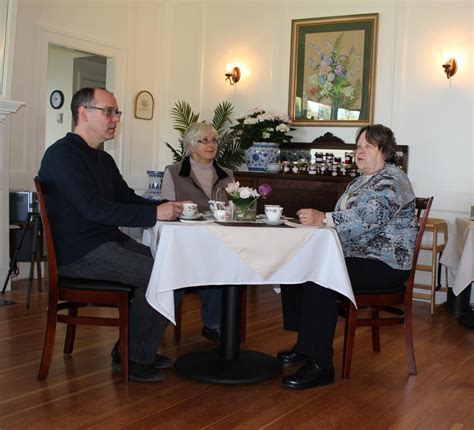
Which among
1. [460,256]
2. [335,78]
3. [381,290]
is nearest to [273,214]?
[381,290]

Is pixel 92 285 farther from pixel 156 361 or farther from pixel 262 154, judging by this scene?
pixel 262 154

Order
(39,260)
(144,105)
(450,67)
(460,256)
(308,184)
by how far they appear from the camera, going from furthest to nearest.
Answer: (144,105)
(308,184)
(450,67)
(39,260)
(460,256)

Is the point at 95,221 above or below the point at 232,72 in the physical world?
below

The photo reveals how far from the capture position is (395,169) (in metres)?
3.15

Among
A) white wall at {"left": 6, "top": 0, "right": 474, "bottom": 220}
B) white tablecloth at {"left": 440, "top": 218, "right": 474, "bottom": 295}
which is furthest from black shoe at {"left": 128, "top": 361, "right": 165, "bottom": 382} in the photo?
white wall at {"left": 6, "top": 0, "right": 474, "bottom": 220}

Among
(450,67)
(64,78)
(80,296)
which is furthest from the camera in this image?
(64,78)

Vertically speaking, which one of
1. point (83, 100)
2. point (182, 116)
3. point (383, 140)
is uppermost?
point (182, 116)

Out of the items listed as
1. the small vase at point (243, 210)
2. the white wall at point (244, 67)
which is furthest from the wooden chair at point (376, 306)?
the white wall at point (244, 67)

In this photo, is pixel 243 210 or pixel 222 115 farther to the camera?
pixel 222 115

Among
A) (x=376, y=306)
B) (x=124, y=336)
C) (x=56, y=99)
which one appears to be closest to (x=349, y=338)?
(x=376, y=306)

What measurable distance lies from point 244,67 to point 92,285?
4.15 m

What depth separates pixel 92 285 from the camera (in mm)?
2852

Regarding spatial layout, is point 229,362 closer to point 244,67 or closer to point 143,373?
point 143,373

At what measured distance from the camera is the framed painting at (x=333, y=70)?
19.2 feet
